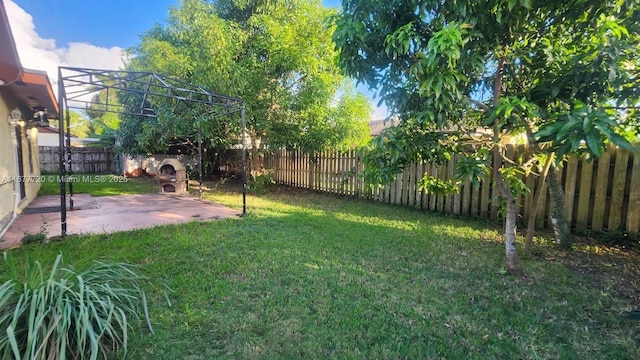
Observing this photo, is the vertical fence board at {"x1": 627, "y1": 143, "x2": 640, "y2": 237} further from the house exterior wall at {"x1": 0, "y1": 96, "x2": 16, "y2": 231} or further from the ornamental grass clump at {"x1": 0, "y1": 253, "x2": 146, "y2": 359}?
the house exterior wall at {"x1": 0, "y1": 96, "x2": 16, "y2": 231}

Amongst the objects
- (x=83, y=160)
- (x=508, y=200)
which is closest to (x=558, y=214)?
(x=508, y=200)

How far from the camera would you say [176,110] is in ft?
29.5

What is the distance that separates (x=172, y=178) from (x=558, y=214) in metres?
9.54

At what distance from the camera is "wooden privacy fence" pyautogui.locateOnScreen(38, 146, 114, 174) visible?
627 inches

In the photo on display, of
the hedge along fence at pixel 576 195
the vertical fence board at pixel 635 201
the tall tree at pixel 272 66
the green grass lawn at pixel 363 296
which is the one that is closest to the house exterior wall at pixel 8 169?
the green grass lawn at pixel 363 296

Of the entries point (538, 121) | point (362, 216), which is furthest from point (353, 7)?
point (362, 216)

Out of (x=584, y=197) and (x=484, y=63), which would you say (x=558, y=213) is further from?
(x=484, y=63)

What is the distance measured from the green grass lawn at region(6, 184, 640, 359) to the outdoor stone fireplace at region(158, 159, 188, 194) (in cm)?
502

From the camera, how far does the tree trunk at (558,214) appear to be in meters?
4.05

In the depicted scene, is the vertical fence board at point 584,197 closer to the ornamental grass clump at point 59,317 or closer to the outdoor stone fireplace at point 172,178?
the ornamental grass clump at point 59,317

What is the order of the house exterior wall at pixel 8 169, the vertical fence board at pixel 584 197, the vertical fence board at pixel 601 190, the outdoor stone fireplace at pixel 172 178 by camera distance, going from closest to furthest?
1. the vertical fence board at pixel 601 190
2. the vertical fence board at pixel 584 197
3. the house exterior wall at pixel 8 169
4. the outdoor stone fireplace at pixel 172 178

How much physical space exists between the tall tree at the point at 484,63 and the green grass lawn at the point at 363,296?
72 centimetres

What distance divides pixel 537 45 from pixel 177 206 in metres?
7.32

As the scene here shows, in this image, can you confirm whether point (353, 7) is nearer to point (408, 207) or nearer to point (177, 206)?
point (408, 207)
